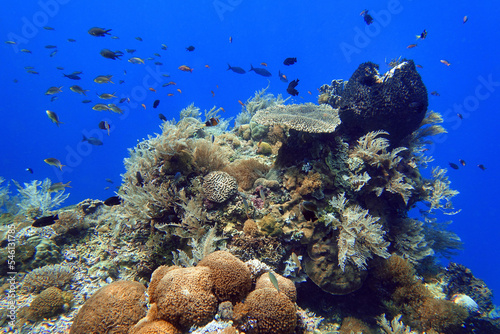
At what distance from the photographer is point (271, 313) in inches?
108

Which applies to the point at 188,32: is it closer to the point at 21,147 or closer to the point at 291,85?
the point at 21,147

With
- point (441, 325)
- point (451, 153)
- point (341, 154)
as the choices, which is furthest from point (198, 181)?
point (451, 153)

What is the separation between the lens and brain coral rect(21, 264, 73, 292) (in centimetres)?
506

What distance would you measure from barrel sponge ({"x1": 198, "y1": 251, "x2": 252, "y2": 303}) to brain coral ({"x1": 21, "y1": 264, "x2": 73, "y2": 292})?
416 cm

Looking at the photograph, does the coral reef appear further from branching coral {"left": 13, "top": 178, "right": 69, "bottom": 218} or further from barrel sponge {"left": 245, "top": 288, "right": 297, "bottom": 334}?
branching coral {"left": 13, "top": 178, "right": 69, "bottom": 218}

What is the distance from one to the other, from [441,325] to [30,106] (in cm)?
14073

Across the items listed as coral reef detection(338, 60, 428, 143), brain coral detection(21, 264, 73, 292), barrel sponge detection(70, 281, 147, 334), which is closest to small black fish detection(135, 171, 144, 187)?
brain coral detection(21, 264, 73, 292)

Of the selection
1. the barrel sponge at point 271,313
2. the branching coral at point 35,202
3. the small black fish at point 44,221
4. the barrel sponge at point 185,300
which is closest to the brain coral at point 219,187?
the barrel sponge at point 185,300

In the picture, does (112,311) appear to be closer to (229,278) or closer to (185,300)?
(185,300)

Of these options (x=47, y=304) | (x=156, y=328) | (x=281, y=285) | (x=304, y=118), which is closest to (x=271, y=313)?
(x=281, y=285)

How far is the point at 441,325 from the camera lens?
206 inches

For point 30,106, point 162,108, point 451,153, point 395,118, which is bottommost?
point 395,118

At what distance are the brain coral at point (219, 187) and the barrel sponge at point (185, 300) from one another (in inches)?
86.4

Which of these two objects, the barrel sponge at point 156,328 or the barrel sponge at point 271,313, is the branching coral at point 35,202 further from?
the barrel sponge at point 271,313
